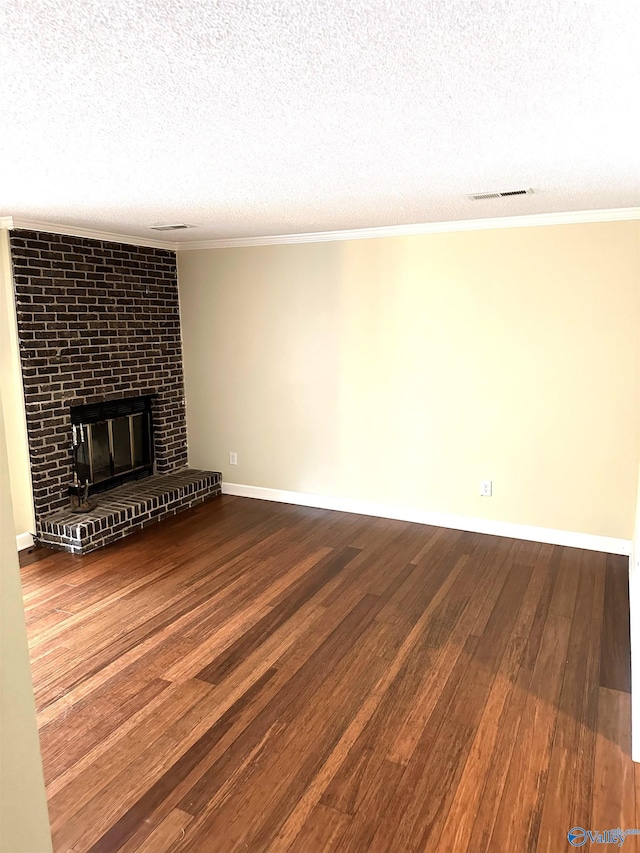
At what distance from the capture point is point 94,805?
86.0 inches

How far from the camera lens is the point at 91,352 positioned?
16.0 feet

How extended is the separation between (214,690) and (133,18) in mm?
2571

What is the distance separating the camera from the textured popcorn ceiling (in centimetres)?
132

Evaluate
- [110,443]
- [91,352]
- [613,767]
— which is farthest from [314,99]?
[110,443]

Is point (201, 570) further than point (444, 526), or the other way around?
point (444, 526)

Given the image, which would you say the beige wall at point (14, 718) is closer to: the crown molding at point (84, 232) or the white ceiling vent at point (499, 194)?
the white ceiling vent at point (499, 194)

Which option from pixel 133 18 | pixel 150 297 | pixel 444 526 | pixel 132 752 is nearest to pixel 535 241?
pixel 444 526

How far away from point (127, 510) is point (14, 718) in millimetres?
3637

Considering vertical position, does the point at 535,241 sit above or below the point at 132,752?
above

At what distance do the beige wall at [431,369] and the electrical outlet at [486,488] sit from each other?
4 cm

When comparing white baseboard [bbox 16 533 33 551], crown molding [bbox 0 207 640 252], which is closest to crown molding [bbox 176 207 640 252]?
crown molding [bbox 0 207 640 252]

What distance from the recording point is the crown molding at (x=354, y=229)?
4.07m

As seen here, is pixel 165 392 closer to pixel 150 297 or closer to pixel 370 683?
pixel 150 297

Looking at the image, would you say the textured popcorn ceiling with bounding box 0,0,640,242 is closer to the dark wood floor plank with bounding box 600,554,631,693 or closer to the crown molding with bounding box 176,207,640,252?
the crown molding with bounding box 176,207,640,252
